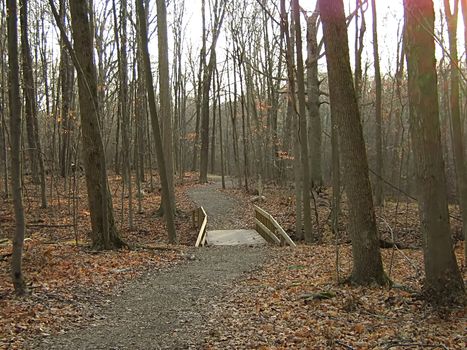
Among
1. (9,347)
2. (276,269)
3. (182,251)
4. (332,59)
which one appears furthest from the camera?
(182,251)

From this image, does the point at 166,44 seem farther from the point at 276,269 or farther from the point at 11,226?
the point at 276,269

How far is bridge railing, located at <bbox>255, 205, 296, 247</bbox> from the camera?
12.7m

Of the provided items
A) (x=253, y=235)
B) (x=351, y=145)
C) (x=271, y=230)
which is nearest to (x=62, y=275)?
(x=351, y=145)

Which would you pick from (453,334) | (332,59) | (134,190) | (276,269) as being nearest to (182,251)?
(276,269)

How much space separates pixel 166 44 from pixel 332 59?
1065cm

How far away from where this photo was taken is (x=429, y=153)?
5168 millimetres

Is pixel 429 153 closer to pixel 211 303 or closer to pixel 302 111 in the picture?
pixel 211 303

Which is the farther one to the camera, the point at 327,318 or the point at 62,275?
the point at 62,275

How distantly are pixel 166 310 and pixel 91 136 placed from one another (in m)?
5.21

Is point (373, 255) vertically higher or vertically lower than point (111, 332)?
higher

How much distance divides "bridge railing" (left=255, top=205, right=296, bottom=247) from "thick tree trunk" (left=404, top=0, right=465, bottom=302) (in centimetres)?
702

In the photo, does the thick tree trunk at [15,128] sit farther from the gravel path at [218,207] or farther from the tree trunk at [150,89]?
the gravel path at [218,207]

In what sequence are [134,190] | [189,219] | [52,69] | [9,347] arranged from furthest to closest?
[52,69]
[134,190]
[189,219]
[9,347]

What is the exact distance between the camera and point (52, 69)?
2697cm
